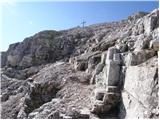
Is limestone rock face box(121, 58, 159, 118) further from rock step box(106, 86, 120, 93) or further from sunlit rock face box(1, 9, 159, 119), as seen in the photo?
rock step box(106, 86, 120, 93)

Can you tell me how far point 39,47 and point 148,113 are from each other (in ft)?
97.5

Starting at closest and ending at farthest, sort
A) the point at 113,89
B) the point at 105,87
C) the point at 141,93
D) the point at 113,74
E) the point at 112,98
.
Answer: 1. the point at 141,93
2. the point at 112,98
3. the point at 113,89
4. the point at 113,74
5. the point at 105,87

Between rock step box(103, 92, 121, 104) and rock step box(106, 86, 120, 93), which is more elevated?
rock step box(106, 86, 120, 93)

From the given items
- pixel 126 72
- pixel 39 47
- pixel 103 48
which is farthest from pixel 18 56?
pixel 126 72

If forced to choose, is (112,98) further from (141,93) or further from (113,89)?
(141,93)

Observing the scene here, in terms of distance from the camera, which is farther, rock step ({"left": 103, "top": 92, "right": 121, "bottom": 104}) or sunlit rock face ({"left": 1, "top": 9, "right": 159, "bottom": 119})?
rock step ({"left": 103, "top": 92, "right": 121, "bottom": 104})

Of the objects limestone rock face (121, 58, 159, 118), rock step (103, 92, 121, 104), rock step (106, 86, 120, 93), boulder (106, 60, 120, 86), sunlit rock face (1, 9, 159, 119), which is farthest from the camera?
boulder (106, 60, 120, 86)

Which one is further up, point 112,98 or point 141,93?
point 141,93

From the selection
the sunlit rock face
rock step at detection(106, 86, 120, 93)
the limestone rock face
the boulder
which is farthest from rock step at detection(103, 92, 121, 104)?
the boulder

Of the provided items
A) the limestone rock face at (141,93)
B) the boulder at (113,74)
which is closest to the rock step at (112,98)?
the limestone rock face at (141,93)

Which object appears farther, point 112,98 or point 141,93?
point 112,98

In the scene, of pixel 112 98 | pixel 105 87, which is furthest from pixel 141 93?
pixel 105 87

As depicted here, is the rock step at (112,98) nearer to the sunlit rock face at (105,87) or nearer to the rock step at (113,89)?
the sunlit rock face at (105,87)

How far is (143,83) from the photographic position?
959 cm
